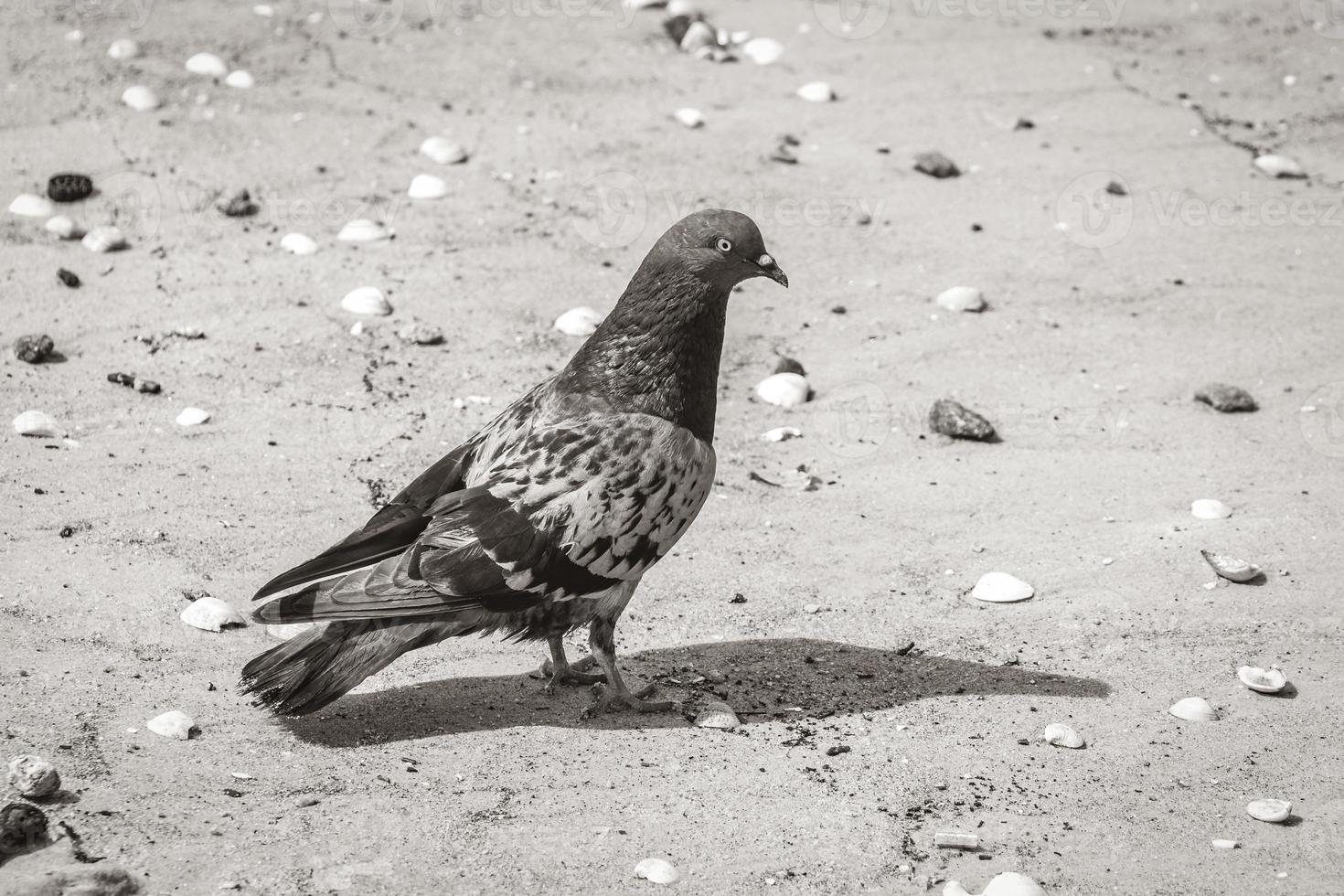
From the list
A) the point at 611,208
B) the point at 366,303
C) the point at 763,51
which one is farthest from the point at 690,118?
the point at 366,303

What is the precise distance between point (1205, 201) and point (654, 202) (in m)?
3.36

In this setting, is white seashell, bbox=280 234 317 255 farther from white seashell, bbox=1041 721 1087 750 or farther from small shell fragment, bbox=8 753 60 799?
white seashell, bbox=1041 721 1087 750

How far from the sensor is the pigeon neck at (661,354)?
480cm

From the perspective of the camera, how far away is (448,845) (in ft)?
12.6

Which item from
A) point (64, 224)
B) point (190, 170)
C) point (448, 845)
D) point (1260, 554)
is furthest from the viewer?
point (190, 170)

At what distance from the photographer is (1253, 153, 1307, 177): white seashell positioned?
28.9 feet

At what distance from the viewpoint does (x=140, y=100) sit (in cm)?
858

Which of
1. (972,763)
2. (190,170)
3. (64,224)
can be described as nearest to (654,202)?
(190,170)

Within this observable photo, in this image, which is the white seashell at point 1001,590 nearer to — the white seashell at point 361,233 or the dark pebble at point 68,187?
the white seashell at point 361,233

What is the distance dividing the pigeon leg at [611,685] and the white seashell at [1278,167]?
20.1ft

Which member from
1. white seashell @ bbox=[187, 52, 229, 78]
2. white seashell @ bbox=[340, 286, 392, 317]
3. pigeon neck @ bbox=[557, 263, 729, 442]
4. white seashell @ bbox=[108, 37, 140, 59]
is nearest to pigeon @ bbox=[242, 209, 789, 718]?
pigeon neck @ bbox=[557, 263, 729, 442]

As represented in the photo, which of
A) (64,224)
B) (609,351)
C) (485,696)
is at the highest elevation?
(609,351)

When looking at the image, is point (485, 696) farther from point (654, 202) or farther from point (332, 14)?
point (332, 14)

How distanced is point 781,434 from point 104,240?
377cm
